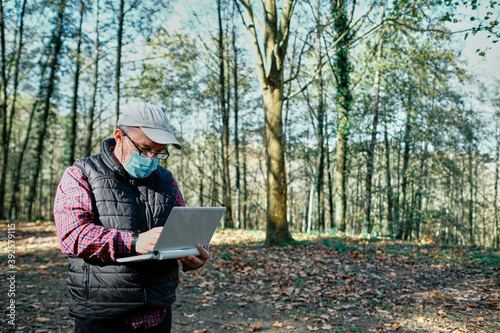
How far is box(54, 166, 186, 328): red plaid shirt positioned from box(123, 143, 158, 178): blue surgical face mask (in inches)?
9.7

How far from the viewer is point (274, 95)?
961 centimetres

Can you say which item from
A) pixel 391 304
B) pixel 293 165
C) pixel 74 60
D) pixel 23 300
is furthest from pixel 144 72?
pixel 293 165

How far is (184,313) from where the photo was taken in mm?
5691

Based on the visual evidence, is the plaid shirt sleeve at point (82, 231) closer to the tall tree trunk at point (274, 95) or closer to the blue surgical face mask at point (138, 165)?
the blue surgical face mask at point (138, 165)

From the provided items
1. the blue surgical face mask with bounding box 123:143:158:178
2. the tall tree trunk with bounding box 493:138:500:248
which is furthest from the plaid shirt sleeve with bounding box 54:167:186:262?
the tall tree trunk with bounding box 493:138:500:248

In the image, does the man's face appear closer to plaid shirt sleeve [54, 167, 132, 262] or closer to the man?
the man

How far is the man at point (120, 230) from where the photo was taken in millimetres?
1830

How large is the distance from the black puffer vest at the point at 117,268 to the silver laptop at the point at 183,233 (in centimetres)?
17

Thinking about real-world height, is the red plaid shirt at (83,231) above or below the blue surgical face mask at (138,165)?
below

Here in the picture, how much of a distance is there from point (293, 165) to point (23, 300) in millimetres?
27009

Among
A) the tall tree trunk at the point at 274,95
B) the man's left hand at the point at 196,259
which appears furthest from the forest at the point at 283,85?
the man's left hand at the point at 196,259

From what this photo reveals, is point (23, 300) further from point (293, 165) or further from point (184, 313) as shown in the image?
point (293, 165)

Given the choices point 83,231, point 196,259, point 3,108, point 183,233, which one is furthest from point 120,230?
point 3,108

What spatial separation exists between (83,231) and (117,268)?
0.28 meters
